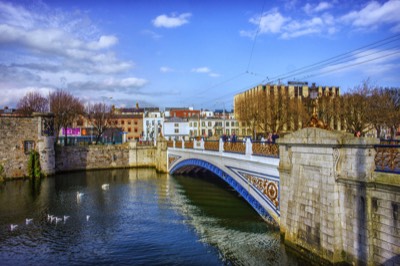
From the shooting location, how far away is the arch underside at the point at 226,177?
17.7 m

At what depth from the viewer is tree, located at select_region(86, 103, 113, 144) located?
201 ft

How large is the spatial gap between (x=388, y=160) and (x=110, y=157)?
151 feet

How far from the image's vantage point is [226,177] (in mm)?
22906

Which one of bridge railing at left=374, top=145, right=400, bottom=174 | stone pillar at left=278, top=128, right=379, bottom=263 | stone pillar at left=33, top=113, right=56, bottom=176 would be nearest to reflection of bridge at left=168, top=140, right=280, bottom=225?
stone pillar at left=278, top=128, right=379, bottom=263

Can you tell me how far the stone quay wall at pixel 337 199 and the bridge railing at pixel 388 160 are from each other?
21 cm

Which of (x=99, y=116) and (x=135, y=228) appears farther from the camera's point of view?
(x=99, y=116)

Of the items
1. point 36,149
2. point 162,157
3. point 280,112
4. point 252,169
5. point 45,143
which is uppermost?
point 280,112

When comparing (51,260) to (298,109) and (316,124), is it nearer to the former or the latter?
(316,124)

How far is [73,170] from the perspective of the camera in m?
48.2

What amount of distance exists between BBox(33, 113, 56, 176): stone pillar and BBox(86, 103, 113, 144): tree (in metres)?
15.8

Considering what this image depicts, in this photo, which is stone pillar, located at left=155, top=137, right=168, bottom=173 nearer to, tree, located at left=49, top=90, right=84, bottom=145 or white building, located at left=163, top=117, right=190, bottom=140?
tree, located at left=49, top=90, right=84, bottom=145

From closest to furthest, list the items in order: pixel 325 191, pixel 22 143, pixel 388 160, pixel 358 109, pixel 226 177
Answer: pixel 388 160
pixel 325 191
pixel 226 177
pixel 358 109
pixel 22 143

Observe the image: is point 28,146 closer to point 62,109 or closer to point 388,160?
point 62,109

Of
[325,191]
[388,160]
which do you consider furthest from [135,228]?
[388,160]
